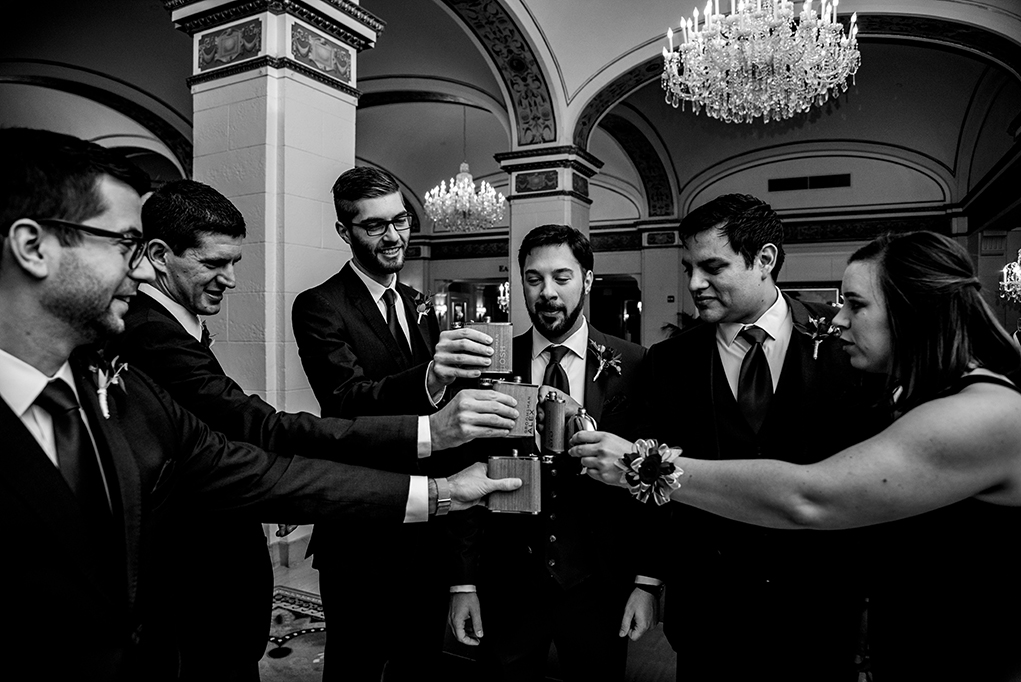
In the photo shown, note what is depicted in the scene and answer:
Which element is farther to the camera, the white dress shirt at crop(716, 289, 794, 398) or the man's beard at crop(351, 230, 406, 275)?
the man's beard at crop(351, 230, 406, 275)

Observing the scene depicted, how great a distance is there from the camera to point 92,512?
122 cm

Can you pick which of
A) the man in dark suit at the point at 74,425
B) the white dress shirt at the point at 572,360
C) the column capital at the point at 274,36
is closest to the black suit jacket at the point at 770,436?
the white dress shirt at the point at 572,360

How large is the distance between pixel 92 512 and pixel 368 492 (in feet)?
2.03

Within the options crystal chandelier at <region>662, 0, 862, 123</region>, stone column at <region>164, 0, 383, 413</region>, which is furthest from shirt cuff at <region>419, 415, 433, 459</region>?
crystal chandelier at <region>662, 0, 862, 123</region>

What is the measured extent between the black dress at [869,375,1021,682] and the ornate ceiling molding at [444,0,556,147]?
22.8ft

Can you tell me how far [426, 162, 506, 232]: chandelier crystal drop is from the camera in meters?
11.5

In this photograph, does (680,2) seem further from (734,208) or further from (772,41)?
(734,208)

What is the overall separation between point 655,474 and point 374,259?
1.10 m

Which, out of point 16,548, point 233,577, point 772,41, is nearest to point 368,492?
point 233,577

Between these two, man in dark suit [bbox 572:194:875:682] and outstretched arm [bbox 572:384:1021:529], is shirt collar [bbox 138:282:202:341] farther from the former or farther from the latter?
outstretched arm [bbox 572:384:1021:529]

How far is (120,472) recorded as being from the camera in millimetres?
1247

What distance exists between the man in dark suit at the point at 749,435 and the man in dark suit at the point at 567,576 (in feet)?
0.42

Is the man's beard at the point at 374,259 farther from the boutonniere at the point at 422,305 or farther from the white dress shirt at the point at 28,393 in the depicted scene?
the white dress shirt at the point at 28,393

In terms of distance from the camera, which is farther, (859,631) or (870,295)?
(859,631)
